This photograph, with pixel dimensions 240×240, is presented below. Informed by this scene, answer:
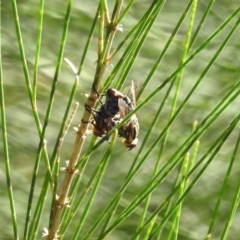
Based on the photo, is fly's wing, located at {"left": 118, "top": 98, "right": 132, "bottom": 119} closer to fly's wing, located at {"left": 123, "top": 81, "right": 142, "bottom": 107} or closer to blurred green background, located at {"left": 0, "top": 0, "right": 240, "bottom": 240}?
fly's wing, located at {"left": 123, "top": 81, "right": 142, "bottom": 107}

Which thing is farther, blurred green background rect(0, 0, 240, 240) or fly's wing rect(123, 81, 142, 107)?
blurred green background rect(0, 0, 240, 240)

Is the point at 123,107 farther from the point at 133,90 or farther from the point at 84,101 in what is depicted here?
the point at 84,101

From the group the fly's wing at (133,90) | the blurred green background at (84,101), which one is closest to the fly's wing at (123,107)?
the fly's wing at (133,90)

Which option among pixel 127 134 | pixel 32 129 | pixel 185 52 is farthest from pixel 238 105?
pixel 185 52

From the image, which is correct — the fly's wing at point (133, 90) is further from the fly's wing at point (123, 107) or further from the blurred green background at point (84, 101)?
the blurred green background at point (84, 101)

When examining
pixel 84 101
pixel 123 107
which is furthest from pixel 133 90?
pixel 84 101

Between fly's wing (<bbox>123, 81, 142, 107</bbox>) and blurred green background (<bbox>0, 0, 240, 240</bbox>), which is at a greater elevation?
blurred green background (<bbox>0, 0, 240, 240</bbox>)

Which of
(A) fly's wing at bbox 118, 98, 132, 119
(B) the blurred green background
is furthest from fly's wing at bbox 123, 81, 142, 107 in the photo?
(B) the blurred green background

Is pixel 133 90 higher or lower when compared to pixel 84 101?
lower
